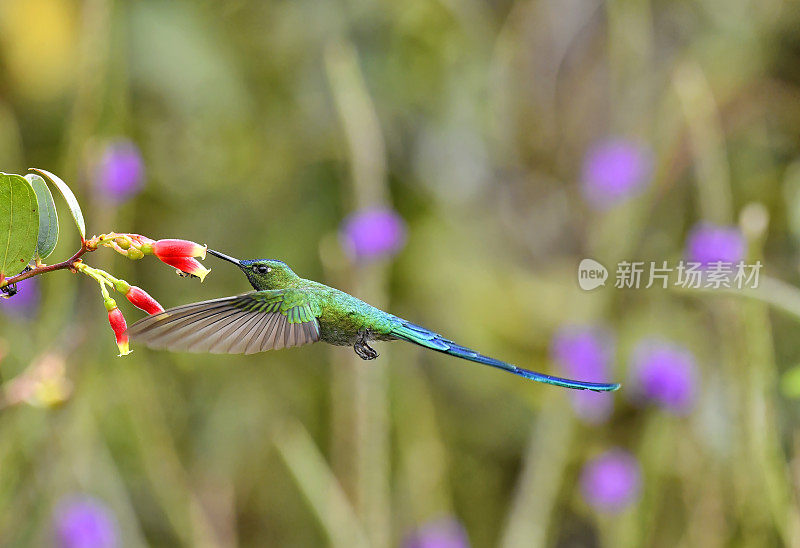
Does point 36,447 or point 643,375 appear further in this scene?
point 643,375

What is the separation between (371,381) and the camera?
4.27 feet

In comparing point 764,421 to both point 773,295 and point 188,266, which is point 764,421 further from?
point 188,266

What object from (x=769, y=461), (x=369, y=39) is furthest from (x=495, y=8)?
(x=769, y=461)

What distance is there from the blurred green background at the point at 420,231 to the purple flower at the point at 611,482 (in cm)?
2

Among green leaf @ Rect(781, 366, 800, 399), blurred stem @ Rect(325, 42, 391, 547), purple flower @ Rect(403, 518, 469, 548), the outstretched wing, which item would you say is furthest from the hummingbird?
purple flower @ Rect(403, 518, 469, 548)

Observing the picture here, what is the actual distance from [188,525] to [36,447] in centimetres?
25

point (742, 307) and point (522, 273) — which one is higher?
point (522, 273)

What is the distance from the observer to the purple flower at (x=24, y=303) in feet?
4.48

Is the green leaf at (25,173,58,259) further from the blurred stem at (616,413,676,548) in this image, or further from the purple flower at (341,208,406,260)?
the blurred stem at (616,413,676,548)

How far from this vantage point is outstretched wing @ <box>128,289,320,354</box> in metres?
0.42

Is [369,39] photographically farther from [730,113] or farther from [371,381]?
[371,381]

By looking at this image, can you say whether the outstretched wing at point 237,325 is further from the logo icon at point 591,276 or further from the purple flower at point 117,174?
the purple flower at point 117,174

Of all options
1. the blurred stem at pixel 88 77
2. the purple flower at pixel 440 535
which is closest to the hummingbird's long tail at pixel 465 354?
the blurred stem at pixel 88 77

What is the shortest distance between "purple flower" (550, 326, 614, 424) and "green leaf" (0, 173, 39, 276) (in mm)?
1250
